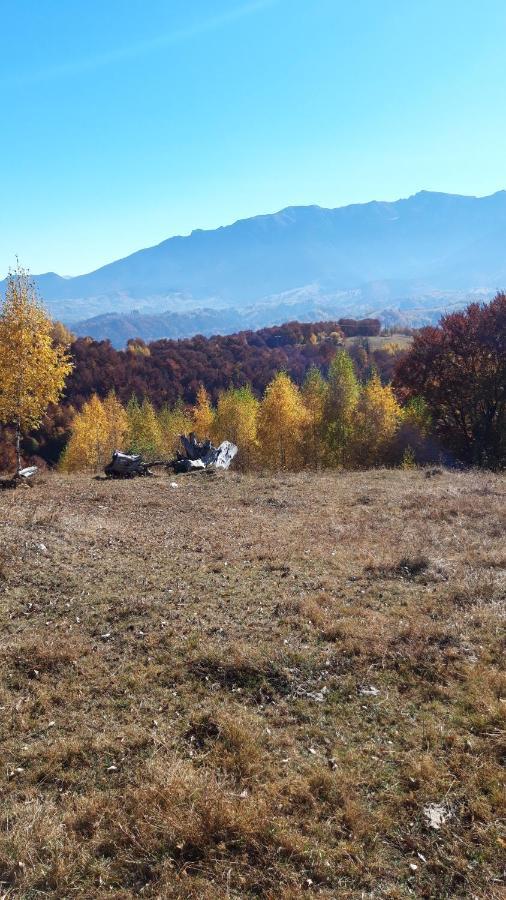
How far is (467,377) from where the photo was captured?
4088cm

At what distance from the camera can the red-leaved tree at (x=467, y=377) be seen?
40.2m

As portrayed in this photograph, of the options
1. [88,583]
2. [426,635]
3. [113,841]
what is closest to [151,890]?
[113,841]

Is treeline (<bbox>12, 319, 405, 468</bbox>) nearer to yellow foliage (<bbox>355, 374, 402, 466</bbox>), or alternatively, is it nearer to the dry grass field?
yellow foliage (<bbox>355, 374, 402, 466</bbox>)

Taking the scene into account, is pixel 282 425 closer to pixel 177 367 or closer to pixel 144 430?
pixel 144 430

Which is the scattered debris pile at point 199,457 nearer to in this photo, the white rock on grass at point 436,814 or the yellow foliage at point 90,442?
the white rock on grass at point 436,814

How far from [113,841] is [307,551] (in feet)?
36.3

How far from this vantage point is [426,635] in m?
10.5

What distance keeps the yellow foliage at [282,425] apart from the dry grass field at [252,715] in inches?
1689

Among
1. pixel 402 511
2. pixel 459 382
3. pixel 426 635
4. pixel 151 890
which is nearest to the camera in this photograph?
pixel 151 890

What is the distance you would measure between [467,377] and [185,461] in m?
24.5

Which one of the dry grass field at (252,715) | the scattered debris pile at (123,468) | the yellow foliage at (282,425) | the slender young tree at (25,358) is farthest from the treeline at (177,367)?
the dry grass field at (252,715)

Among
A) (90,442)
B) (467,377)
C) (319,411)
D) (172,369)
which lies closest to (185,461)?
(467,377)

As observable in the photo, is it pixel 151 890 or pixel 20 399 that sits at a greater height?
pixel 20 399

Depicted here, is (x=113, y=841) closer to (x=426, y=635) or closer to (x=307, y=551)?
(x=426, y=635)
